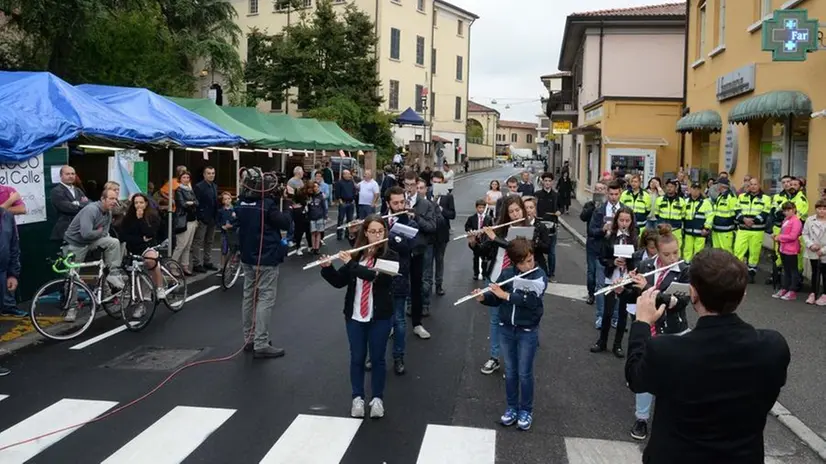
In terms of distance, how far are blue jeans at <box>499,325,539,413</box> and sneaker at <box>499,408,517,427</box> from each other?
42mm

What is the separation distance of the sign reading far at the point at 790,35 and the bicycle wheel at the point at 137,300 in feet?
34.3

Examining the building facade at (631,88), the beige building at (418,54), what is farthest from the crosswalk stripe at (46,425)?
the beige building at (418,54)

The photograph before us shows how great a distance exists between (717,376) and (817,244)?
9.15 metres

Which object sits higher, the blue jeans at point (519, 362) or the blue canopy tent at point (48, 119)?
the blue canopy tent at point (48, 119)

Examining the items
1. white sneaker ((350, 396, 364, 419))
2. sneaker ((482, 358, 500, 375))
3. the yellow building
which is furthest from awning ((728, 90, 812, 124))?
white sneaker ((350, 396, 364, 419))

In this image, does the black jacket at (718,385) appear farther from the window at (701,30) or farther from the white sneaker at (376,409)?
the window at (701,30)

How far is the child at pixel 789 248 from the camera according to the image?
37.1 ft

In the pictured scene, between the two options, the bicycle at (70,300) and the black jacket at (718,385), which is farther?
the bicycle at (70,300)

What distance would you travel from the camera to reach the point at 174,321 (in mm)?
9781

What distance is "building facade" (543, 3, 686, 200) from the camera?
83.5 feet

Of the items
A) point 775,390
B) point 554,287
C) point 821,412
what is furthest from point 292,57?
point 775,390

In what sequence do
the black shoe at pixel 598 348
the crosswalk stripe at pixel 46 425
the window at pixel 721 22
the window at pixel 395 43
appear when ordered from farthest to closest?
the window at pixel 395 43 < the window at pixel 721 22 < the black shoe at pixel 598 348 < the crosswalk stripe at pixel 46 425

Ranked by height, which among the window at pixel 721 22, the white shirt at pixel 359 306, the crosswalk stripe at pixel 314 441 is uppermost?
the window at pixel 721 22

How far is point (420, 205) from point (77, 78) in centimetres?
2325
